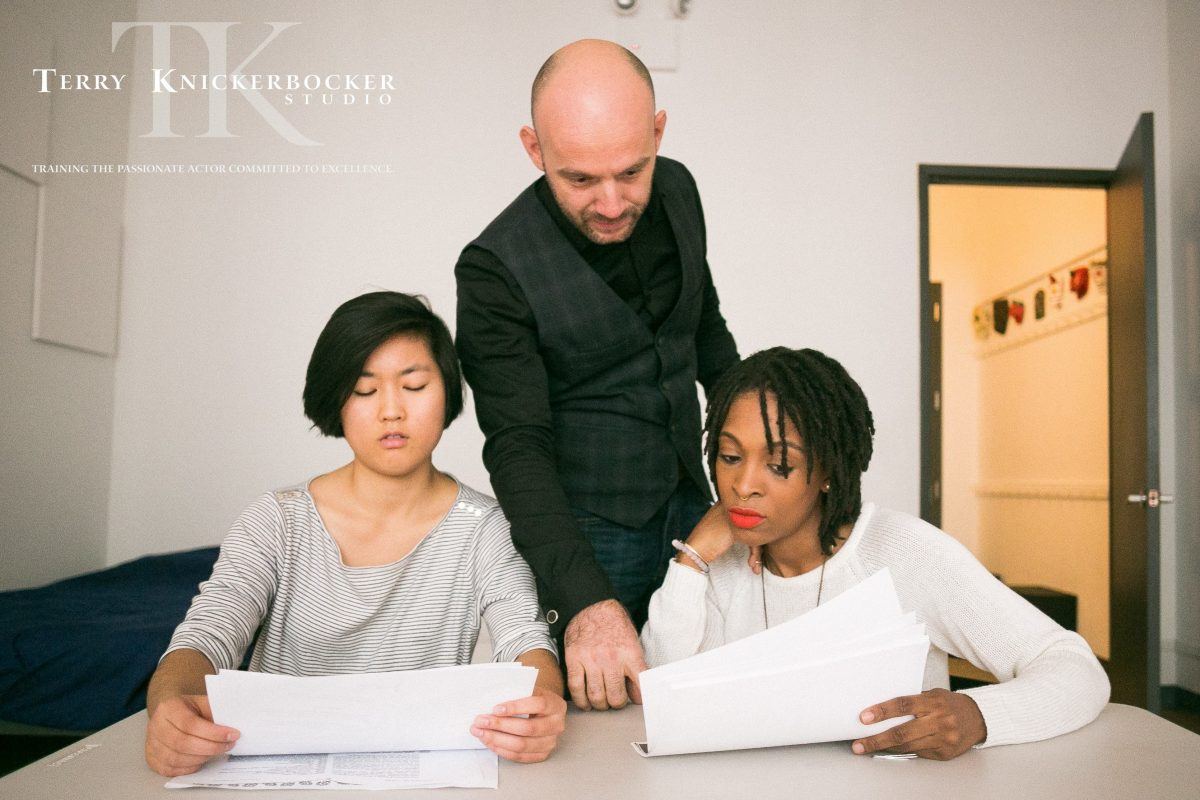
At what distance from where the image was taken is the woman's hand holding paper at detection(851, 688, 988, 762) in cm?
96

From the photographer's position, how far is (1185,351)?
3863mm

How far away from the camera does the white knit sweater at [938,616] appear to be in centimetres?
105

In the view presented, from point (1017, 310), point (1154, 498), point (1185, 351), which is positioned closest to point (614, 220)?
point (1154, 498)

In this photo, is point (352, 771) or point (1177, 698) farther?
point (1177, 698)

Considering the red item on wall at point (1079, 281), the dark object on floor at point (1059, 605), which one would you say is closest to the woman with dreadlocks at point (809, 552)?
the dark object on floor at point (1059, 605)

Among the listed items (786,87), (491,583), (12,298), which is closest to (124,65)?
(12,298)

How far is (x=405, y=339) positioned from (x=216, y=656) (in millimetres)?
510

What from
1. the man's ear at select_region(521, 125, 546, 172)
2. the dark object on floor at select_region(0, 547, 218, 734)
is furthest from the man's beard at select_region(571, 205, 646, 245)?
the dark object on floor at select_region(0, 547, 218, 734)

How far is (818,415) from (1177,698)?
3350 millimetres

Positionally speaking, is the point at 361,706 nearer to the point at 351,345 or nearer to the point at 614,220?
the point at 351,345

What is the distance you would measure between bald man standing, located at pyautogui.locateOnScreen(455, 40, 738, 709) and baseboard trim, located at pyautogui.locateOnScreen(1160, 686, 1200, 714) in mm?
3080

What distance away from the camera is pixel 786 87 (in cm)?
399

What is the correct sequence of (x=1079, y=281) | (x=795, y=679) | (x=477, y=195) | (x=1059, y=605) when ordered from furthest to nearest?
(x=1079, y=281), (x=1059, y=605), (x=477, y=195), (x=795, y=679)

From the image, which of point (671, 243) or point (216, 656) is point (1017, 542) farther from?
point (216, 656)
